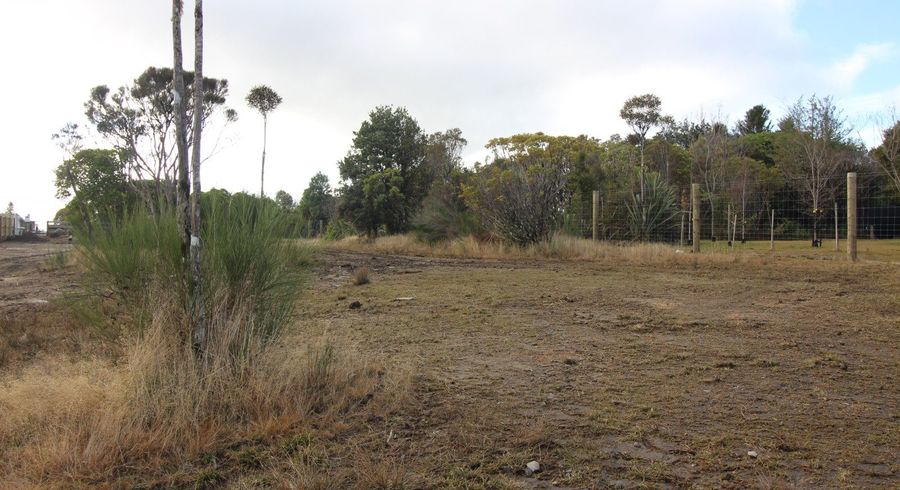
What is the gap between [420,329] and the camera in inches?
259

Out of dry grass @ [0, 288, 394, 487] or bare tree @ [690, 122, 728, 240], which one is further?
bare tree @ [690, 122, 728, 240]

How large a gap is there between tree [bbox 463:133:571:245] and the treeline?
46 millimetres

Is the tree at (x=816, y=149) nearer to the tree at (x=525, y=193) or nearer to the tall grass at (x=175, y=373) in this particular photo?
the tree at (x=525, y=193)

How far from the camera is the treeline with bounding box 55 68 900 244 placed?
1898cm

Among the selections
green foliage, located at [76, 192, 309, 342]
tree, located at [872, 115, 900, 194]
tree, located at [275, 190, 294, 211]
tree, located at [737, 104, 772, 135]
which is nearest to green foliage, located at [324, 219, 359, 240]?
tree, located at [872, 115, 900, 194]

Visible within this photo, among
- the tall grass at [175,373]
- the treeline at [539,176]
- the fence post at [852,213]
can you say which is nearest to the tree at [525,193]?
the treeline at [539,176]

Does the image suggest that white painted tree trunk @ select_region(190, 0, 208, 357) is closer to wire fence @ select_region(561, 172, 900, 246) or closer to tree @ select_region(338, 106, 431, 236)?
wire fence @ select_region(561, 172, 900, 246)

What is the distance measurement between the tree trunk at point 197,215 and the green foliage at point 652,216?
16706mm

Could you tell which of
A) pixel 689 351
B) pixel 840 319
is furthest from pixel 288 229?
pixel 840 319

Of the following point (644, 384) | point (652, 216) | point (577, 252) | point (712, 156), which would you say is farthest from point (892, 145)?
point (644, 384)

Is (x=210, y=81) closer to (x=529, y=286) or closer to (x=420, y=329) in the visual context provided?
(x=529, y=286)

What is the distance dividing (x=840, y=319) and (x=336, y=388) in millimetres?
5841

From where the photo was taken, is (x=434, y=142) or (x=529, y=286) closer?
(x=529, y=286)

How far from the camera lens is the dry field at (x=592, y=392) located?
9.30ft
